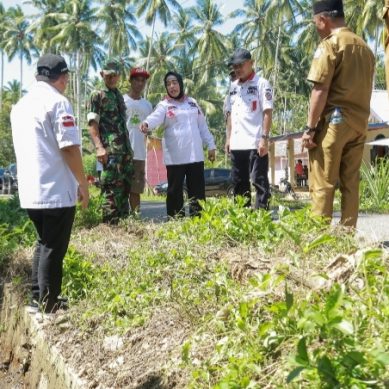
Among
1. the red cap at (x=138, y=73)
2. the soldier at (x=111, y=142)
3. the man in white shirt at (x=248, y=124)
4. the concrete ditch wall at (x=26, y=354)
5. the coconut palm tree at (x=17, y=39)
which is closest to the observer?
the concrete ditch wall at (x=26, y=354)

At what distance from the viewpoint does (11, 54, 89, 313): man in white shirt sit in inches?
139

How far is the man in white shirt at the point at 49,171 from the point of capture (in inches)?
139

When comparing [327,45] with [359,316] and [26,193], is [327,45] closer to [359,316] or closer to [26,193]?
[26,193]

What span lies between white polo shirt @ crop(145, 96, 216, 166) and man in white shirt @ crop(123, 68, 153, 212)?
509 millimetres

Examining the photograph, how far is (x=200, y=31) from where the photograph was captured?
57.8 m

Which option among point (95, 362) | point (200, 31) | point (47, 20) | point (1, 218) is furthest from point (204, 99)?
point (95, 362)

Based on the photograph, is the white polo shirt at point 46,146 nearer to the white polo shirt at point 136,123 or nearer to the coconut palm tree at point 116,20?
the white polo shirt at point 136,123

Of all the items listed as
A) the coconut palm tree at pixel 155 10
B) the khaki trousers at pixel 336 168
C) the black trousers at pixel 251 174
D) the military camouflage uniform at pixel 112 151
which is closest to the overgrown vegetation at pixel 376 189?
the black trousers at pixel 251 174

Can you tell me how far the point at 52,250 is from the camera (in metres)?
3.59

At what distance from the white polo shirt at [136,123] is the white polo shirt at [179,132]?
54 cm

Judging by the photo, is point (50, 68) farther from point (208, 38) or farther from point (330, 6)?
point (208, 38)

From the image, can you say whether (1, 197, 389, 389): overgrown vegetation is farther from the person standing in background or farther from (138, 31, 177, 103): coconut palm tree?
(138, 31, 177, 103): coconut palm tree

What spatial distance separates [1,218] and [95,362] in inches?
162

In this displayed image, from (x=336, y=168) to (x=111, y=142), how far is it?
249 centimetres
